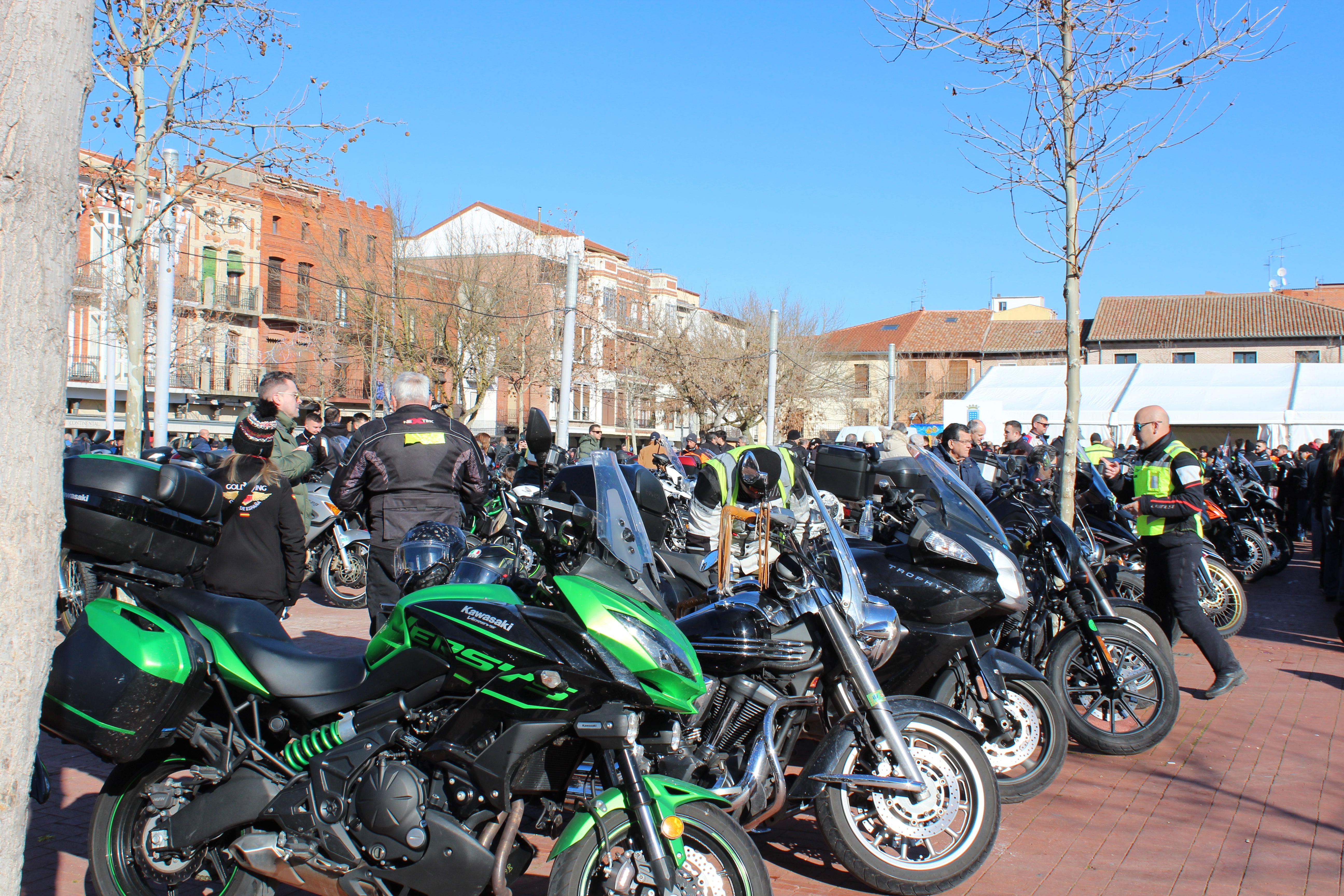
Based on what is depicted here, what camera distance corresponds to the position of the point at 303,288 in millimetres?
36469

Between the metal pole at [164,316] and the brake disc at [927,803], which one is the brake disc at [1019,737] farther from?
the metal pole at [164,316]

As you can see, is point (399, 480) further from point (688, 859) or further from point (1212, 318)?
point (1212, 318)

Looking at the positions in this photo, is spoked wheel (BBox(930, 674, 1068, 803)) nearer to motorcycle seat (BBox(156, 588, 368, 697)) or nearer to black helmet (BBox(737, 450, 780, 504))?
black helmet (BBox(737, 450, 780, 504))

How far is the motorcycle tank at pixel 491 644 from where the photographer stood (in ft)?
9.78

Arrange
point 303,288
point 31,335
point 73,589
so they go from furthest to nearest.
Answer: point 303,288 < point 73,589 < point 31,335

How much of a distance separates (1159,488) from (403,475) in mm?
4593

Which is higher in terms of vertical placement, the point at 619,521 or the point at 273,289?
the point at 273,289

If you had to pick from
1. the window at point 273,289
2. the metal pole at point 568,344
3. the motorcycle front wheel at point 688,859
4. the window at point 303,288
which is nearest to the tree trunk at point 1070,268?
the motorcycle front wheel at point 688,859

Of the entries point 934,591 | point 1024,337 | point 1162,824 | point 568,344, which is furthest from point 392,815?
point 1024,337

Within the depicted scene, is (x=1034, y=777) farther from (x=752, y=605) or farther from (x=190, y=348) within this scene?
(x=190, y=348)

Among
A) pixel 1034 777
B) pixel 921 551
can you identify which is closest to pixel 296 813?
pixel 921 551

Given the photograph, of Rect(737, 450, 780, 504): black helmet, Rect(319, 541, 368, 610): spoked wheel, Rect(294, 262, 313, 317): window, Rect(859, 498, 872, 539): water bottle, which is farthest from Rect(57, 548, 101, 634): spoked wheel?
Rect(294, 262, 313, 317): window

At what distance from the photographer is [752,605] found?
3863 mm

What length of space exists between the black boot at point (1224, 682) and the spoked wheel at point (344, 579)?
24.0 feet
